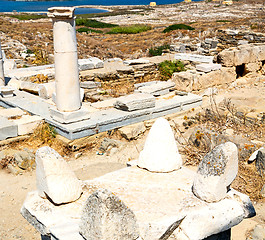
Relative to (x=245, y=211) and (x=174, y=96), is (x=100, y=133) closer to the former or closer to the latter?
(x=174, y=96)

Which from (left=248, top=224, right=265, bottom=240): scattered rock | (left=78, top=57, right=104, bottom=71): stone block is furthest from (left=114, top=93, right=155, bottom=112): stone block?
(left=248, top=224, right=265, bottom=240): scattered rock

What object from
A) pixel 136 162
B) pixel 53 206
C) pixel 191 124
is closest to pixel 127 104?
pixel 191 124

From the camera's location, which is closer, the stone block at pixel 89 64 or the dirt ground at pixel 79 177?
the dirt ground at pixel 79 177

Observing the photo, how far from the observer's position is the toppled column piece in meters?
2.57

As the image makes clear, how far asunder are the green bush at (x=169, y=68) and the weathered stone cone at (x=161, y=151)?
26.2ft

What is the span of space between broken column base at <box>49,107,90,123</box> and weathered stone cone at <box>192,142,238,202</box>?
4.64 metres

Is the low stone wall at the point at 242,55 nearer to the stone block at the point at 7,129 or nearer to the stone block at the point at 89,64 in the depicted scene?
the stone block at the point at 89,64

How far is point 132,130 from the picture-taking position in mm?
7699

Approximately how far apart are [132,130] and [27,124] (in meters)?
2.32

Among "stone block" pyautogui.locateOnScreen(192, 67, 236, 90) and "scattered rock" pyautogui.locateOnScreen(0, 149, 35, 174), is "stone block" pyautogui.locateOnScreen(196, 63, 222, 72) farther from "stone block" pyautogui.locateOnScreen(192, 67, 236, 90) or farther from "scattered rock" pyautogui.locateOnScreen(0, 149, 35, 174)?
"scattered rock" pyautogui.locateOnScreen(0, 149, 35, 174)

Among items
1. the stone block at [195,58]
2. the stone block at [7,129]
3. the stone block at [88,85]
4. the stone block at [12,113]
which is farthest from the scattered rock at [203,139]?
the stone block at [195,58]

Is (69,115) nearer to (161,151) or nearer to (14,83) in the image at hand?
(14,83)

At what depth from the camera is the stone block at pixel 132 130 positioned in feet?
25.0

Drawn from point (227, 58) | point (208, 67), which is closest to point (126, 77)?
point (208, 67)
